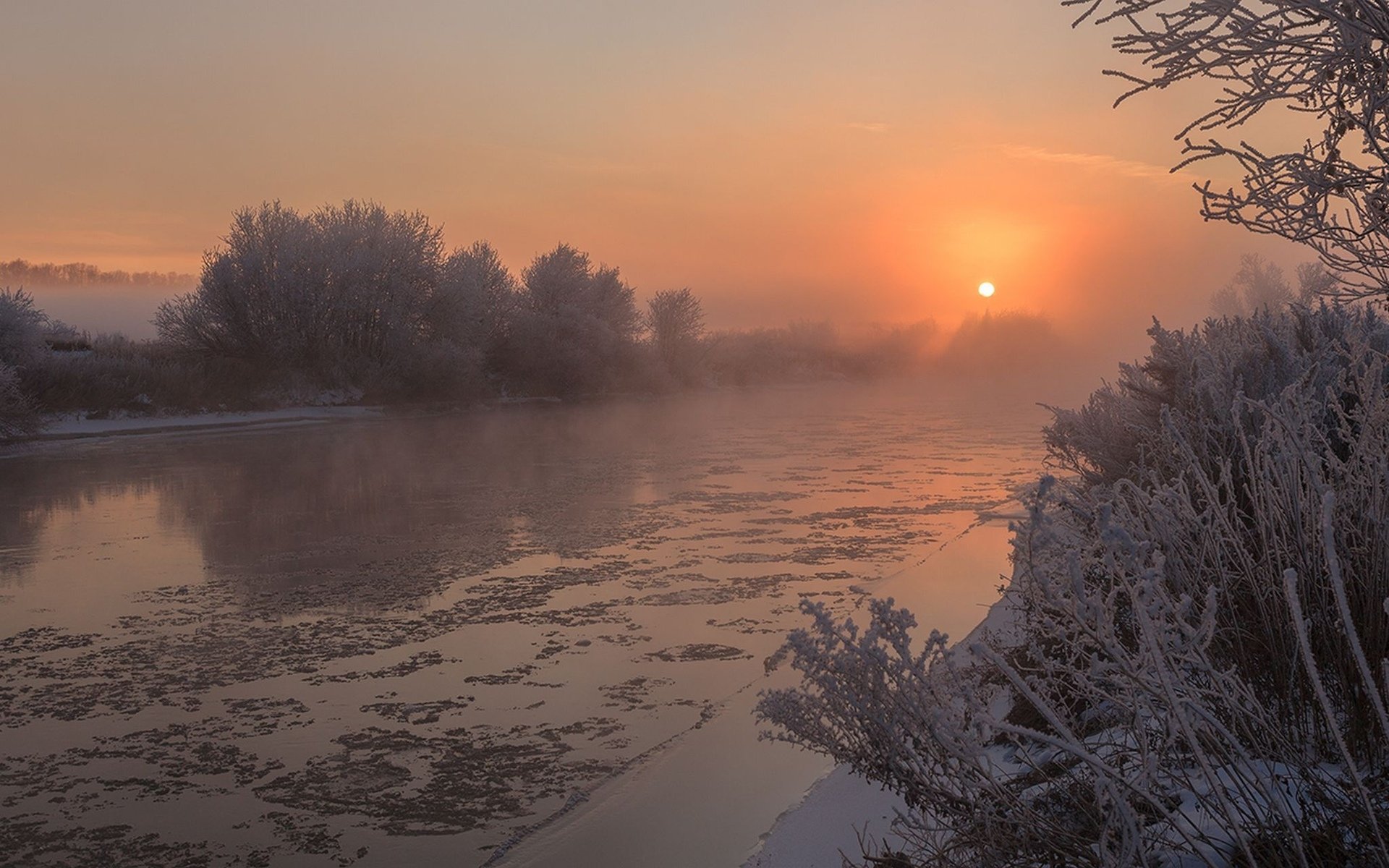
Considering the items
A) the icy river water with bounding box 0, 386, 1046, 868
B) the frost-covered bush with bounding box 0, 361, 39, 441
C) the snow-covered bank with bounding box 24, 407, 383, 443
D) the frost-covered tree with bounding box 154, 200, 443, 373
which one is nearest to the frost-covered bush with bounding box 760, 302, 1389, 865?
the icy river water with bounding box 0, 386, 1046, 868

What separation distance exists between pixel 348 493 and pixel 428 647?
878 centimetres

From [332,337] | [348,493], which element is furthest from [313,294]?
[348,493]

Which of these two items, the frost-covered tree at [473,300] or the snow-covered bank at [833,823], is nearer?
the snow-covered bank at [833,823]

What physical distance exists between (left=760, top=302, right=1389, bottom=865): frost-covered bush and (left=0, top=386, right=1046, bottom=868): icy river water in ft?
5.03

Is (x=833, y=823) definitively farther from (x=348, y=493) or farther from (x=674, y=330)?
(x=674, y=330)

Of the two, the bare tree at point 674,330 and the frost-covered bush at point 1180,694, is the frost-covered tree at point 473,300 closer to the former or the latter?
the bare tree at point 674,330

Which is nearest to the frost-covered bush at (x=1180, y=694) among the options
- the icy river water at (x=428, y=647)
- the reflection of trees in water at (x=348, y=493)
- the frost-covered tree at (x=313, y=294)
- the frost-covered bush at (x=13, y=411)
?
the icy river water at (x=428, y=647)

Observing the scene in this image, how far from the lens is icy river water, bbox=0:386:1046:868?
Result: 14.9 ft

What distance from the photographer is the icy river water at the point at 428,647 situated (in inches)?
179

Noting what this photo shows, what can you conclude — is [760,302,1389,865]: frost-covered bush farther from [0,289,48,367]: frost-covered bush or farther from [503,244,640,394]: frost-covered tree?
[503,244,640,394]: frost-covered tree

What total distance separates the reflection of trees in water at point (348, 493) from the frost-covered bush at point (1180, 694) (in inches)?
261

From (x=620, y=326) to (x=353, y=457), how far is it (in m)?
32.2

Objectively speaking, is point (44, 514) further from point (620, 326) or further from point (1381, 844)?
point (620, 326)

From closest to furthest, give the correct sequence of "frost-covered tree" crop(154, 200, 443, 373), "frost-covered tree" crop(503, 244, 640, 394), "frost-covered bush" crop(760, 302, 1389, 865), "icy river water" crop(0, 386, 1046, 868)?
"frost-covered bush" crop(760, 302, 1389, 865)
"icy river water" crop(0, 386, 1046, 868)
"frost-covered tree" crop(154, 200, 443, 373)
"frost-covered tree" crop(503, 244, 640, 394)
